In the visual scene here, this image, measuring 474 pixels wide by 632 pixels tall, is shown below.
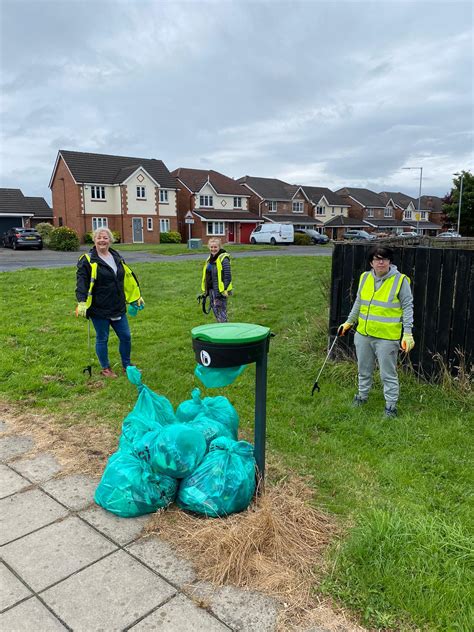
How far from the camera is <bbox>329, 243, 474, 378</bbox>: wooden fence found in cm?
514

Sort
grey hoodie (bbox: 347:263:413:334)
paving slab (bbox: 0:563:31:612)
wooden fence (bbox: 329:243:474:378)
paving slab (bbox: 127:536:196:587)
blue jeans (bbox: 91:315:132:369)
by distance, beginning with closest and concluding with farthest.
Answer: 1. paving slab (bbox: 0:563:31:612)
2. paving slab (bbox: 127:536:196:587)
3. grey hoodie (bbox: 347:263:413:334)
4. wooden fence (bbox: 329:243:474:378)
5. blue jeans (bbox: 91:315:132:369)

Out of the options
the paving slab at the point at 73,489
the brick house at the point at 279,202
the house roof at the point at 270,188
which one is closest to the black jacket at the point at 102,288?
the paving slab at the point at 73,489

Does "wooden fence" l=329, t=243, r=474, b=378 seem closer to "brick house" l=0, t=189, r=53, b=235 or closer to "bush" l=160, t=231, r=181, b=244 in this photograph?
"bush" l=160, t=231, r=181, b=244

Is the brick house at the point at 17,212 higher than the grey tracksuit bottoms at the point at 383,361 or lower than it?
higher

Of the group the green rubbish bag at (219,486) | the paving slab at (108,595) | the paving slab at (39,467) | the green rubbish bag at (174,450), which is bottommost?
the paving slab at (39,467)

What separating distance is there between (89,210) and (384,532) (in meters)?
41.9

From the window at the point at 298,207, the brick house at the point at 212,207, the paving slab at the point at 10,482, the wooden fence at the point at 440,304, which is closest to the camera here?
the paving slab at the point at 10,482

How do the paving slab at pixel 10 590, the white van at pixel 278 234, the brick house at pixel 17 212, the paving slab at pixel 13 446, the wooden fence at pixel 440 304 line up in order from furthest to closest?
the brick house at pixel 17 212 → the white van at pixel 278 234 → the wooden fence at pixel 440 304 → the paving slab at pixel 13 446 → the paving slab at pixel 10 590

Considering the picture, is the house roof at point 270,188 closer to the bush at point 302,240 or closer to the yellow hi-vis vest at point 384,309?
the bush at point 302,240

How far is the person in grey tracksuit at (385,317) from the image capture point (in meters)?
4.37

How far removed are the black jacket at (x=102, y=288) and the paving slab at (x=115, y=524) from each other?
108 inches

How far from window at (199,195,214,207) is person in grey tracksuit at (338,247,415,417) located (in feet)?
151

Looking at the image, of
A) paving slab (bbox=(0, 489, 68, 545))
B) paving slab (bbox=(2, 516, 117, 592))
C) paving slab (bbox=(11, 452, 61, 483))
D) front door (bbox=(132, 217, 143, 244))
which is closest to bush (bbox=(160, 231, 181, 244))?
front door (bbox=(132, 217, 143, 244))

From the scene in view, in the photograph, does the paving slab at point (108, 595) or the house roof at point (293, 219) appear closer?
the paving slab at point (108, 595)
